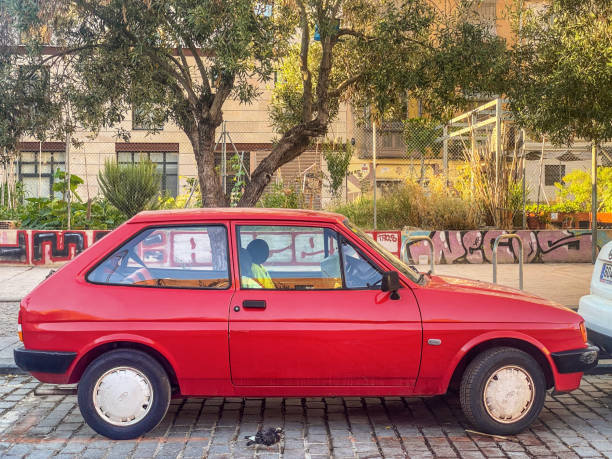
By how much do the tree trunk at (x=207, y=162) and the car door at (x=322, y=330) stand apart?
7030 mm

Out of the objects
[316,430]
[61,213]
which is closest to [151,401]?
[316,430]

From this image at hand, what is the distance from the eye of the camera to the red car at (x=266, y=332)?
16.9 ft

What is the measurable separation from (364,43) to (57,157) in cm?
2145

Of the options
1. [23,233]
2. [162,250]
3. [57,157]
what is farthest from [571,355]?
[57,157]

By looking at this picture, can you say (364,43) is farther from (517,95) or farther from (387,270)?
(387,270)

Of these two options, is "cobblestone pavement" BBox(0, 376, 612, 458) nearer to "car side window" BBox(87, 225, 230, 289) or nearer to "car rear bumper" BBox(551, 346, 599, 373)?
"car rear bumper" BBox(551, 346, 599, 373)

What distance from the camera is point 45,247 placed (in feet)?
55.9

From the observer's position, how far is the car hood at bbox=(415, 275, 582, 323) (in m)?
5.27

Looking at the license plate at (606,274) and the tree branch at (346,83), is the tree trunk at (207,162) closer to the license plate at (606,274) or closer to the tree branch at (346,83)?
the tree branch at (346,83)

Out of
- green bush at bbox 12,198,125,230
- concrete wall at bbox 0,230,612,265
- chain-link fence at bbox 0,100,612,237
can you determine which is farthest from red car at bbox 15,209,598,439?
green bush at bbox 12,198,125,230

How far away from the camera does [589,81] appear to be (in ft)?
32.0

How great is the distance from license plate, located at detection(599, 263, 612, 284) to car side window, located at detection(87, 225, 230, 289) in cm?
337

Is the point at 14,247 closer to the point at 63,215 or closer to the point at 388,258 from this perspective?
the point at 63,215

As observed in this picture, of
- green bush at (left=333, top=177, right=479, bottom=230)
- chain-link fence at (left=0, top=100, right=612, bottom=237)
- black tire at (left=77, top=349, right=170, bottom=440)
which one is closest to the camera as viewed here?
black tire at (left=77, top=349, right=170, bottom=440)
